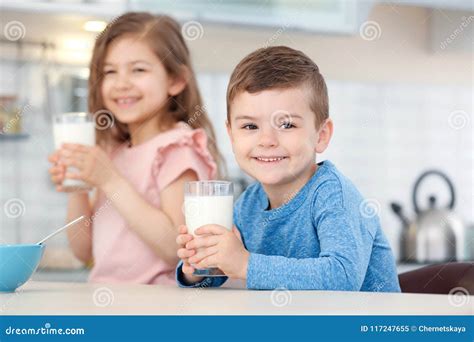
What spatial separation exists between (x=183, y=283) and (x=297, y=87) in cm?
39

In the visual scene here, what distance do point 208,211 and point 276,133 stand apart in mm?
192

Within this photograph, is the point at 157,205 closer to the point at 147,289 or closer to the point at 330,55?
the point at 147,289

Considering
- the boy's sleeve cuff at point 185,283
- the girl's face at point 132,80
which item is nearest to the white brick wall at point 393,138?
the girl's face at point 132,80

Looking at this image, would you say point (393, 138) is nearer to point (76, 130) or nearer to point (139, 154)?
point (139, 154)

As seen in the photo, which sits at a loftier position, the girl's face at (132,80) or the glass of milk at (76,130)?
the girl's face at (132,80)

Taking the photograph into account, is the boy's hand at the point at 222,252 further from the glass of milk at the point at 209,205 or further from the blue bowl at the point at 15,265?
the blue bowl at the point at 15,265

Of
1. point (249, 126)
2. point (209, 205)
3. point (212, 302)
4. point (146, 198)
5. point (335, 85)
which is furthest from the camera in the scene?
point (335, 85)

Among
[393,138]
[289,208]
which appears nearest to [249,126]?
[289,208]

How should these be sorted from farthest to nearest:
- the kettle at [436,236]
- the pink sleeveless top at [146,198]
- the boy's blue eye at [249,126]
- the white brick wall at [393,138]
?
the white brick wall at [393,138] < the kettle at [436,236] < the pink sleeveless top at [146,198] < the boy's blue eye at [249,126]

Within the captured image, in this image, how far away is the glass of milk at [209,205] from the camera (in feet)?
3.98

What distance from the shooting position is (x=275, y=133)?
4.24ft

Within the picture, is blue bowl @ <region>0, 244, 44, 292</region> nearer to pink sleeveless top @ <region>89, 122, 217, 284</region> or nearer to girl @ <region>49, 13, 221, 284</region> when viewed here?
girl @ <region>49, 13, 221, 284</region>

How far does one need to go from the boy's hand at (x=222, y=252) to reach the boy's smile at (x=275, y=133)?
Result: 186mm

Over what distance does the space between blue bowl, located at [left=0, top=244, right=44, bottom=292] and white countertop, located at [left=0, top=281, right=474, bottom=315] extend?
2cm
